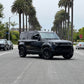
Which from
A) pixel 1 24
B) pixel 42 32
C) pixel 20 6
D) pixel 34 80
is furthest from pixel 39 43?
pixel 20 6

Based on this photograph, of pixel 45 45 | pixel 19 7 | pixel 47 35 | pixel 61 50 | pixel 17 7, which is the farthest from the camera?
pixel 17 7

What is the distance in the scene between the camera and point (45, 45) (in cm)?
2367

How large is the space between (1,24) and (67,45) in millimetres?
46626

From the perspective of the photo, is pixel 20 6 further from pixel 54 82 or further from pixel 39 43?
pixel 54 82

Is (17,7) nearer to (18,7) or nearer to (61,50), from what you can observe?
(18,7)

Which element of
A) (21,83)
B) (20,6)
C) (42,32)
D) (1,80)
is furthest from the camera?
(20,6)

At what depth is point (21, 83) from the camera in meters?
10.7

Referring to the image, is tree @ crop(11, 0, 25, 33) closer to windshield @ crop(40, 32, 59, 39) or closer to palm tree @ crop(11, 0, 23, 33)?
palm tree @ crop(11, 0, 23, 33)

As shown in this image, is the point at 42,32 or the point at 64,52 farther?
the point at 42,32

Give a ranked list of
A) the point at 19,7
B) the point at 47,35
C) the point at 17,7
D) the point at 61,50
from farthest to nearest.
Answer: the point at 17,7 → the point at 19,7 → the point at 47,35 → the point at 61,50

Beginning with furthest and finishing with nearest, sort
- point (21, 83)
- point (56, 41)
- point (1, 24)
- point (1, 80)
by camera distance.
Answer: point (1, 24), point (56, 41), point (1, 80), point (21, 83)

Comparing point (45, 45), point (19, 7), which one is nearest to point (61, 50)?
point (45, 45)

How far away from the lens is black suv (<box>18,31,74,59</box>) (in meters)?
23.3

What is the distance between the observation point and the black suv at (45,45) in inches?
917
